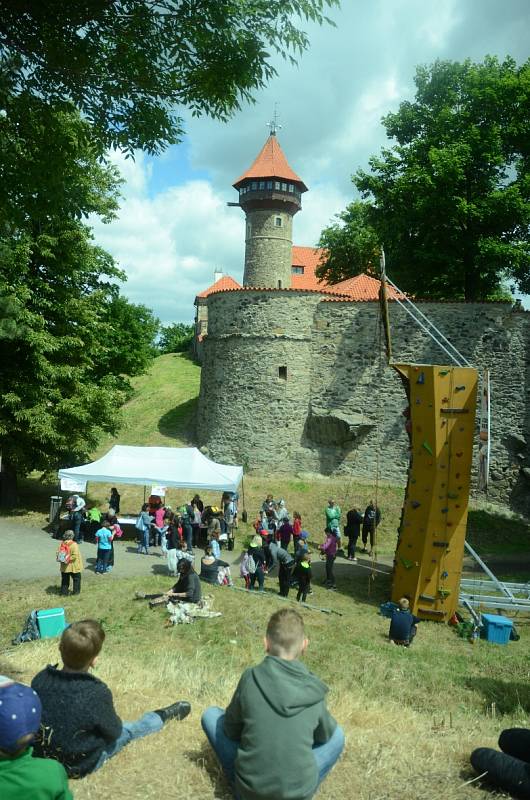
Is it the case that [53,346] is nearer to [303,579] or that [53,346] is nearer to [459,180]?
[303,579]

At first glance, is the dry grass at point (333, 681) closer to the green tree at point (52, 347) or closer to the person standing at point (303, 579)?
the person standing at point (303, 579)

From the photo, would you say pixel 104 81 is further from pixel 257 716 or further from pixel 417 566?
pixel 417 566

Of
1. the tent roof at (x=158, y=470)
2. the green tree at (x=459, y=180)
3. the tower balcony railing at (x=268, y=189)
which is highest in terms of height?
the tower balcony railing at (x=268, y=189)

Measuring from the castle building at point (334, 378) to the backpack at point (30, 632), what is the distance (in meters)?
15.1

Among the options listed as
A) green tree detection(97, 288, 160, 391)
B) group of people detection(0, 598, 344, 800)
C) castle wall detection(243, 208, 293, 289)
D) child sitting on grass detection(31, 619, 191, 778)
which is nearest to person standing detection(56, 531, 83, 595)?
A: group of people detection(0, 598, 344, 800)

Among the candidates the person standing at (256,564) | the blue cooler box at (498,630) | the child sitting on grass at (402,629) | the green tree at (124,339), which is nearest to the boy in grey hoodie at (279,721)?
the child sitting on grass at (402,629)

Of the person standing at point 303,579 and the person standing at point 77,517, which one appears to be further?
the person standing at point 77,517

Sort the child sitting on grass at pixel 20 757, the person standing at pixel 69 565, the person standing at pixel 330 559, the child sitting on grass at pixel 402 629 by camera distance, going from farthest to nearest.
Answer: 1. the person standing at pixel 330 559
2. the person standing at pixel 69 565
3. the child sitting on grass at pixel 402 629
4. the child sitting on grass at pixel 20 757

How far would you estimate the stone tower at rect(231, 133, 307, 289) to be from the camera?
34406 millimetres

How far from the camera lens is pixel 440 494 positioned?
1210 centimetres

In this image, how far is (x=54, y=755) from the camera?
384 centimetres

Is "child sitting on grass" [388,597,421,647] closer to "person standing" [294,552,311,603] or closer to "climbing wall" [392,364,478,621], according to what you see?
"climbing wall" [392,364,478,621]

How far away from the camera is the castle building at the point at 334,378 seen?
74.2 feet

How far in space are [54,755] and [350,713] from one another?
2.79 m
